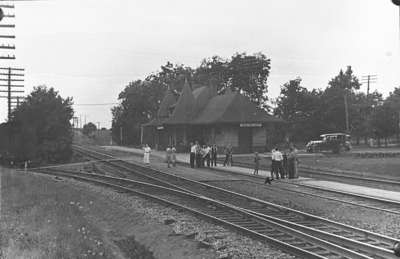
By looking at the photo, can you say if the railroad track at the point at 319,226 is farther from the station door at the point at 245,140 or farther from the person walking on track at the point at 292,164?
the station door at the point at 245,140

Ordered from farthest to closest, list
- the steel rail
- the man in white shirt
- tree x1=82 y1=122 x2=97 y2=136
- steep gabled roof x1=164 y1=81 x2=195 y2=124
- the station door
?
tree x1=82 y1=122 x2=97 y2=136, steep gabled roof x1=164 y1=81 x2=195 y2=124, the station door, the man in white shirt, the steel rail

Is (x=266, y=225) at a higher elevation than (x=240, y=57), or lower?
lower

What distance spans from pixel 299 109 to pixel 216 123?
30222 mm

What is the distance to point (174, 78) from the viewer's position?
9031 centimetres

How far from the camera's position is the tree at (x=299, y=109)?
77.1 metres

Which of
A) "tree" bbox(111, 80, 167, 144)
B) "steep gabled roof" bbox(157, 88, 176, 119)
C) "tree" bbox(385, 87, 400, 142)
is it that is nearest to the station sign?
"steep gabled roof" bbox(157, 88, 176, 119)

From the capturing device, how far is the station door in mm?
52500

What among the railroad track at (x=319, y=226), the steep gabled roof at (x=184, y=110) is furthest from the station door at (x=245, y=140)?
the railroad track at (x=319, y=226)

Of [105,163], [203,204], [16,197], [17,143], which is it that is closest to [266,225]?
[203,204]

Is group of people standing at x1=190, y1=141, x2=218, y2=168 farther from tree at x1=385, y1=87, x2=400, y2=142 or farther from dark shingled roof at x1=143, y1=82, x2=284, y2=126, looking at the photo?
tree at x1=385, y1=87, x2=400, y2=142

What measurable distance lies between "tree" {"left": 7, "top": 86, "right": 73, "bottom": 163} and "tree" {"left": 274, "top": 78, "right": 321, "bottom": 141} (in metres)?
39.6

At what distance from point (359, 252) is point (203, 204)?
7464 mm

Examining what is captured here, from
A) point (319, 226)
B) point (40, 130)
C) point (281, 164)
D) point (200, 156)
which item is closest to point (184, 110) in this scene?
point (40, 130)

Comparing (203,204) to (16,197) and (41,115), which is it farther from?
(41,115)
